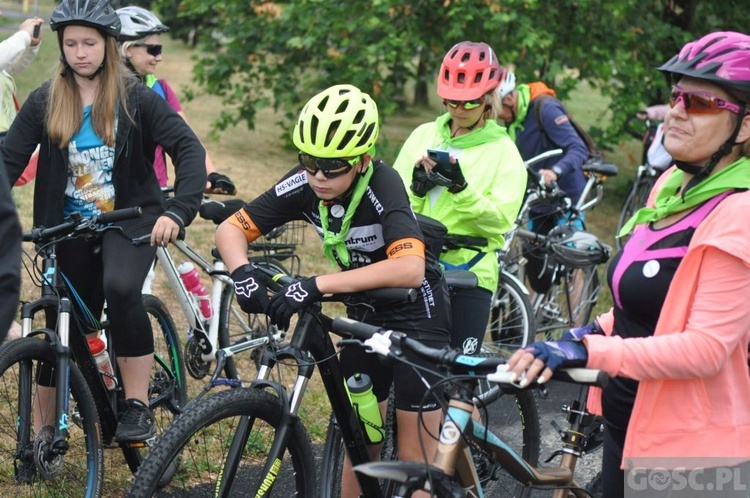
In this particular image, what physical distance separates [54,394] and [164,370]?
1051 mm

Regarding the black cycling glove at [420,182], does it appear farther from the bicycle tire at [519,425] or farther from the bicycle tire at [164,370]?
the bicycle tire at [164,370]

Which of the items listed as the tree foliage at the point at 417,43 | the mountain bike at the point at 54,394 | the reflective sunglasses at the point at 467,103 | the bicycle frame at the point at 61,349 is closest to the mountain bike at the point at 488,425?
the reflective sunglasses at the point at 467,103

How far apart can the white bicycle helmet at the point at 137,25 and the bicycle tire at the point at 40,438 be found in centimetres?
249

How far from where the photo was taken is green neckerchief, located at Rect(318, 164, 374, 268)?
361 centimetres

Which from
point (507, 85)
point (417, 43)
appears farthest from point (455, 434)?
point (417, 43)

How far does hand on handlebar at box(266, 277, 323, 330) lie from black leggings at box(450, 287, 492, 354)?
139 cm

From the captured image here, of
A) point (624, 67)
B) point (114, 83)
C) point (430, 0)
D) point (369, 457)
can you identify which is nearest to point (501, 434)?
point (369, 457)

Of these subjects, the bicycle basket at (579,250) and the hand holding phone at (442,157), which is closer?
the hand holding phone at (442,157)

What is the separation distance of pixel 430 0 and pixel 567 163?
159 inches

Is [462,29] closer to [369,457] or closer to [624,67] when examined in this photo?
[624,67]

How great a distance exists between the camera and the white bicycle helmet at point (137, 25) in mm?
5820

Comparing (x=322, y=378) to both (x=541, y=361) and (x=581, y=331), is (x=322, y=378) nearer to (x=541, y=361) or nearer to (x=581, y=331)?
(x=581, y=331)

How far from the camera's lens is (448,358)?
282cm

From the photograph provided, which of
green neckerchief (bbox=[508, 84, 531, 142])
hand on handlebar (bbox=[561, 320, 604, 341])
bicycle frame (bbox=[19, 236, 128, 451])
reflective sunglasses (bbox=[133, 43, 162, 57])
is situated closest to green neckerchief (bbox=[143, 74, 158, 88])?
reflective sunglasses (bbox=[133, 43, 162, 57])
